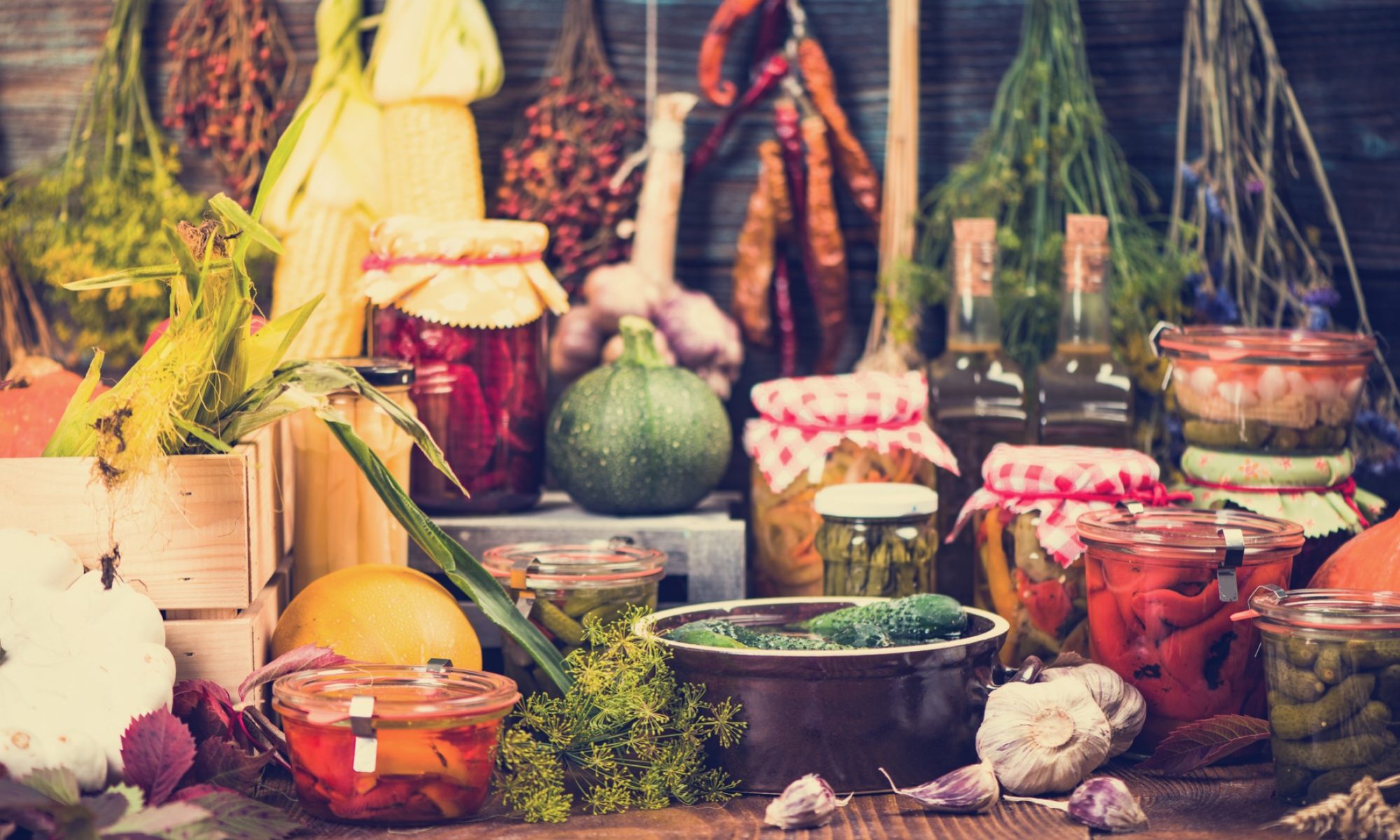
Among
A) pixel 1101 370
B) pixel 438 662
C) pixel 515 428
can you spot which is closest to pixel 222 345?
pixel 438 662

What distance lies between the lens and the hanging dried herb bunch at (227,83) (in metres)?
1.94

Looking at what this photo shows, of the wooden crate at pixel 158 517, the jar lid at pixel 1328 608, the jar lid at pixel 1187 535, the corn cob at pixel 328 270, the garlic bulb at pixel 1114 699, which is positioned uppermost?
the corn cob at pixel 328 270

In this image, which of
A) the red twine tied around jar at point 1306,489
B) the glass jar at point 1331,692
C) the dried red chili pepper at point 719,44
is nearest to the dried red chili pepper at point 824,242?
the dried red chili pepper at point 719,44

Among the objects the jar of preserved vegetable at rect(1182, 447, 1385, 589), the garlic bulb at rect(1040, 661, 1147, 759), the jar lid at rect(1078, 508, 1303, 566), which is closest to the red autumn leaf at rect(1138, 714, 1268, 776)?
the garlic bulb at rect(1040, 661, 1147, 759)

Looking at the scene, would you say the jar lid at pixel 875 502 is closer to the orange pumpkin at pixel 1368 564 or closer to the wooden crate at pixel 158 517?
the orange pumpkin at pixel 1368 564

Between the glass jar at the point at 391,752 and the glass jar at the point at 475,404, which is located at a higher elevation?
the glass jar at the point at 475,404

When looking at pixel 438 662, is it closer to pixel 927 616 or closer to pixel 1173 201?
pixel 927 616

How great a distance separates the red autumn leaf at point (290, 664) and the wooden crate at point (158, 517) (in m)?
0.08

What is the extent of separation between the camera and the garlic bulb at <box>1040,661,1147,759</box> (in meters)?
1.37

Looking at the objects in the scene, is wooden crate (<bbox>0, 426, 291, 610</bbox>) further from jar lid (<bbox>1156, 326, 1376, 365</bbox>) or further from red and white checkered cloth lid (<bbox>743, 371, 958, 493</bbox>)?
jar lid (<bbox>1156, 326, 1376, 365</bbox>)

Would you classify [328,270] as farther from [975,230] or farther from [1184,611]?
[1184,611]

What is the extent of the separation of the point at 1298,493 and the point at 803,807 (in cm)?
69

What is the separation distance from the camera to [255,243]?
1849 mm

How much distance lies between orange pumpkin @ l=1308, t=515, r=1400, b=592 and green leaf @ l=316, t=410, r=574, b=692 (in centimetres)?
74
